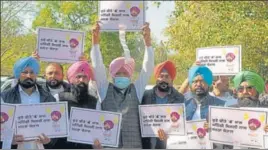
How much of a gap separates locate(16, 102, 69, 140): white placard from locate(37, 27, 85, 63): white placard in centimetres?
133

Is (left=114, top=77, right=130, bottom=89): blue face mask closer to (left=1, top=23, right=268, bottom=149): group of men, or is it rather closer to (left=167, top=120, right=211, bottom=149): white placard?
(left=1, top=23, right=268, bottom=149): group of men

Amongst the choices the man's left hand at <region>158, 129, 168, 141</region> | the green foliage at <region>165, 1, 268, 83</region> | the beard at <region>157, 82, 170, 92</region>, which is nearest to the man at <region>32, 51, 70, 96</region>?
the beard at <region>157, 82, 170, 92</region>

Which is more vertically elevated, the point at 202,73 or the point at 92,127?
the point at 202,73

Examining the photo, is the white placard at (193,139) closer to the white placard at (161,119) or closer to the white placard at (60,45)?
the white placard at (161,119)

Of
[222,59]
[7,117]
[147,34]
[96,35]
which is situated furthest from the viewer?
[222,59]

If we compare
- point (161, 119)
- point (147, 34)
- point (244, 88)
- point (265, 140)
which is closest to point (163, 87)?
point (161, 119)

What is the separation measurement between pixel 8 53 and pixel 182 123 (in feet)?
69.6

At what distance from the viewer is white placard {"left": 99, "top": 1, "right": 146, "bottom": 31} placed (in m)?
7.00

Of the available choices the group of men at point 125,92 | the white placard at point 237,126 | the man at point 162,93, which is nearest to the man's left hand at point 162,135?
the group of men at point 125,92

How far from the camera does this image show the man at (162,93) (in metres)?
6.52

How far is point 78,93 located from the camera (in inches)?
257

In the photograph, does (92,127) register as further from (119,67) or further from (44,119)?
(119,67)

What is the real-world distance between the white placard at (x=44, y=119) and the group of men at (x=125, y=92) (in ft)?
0.36

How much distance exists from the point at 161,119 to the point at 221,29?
7.80 metres
